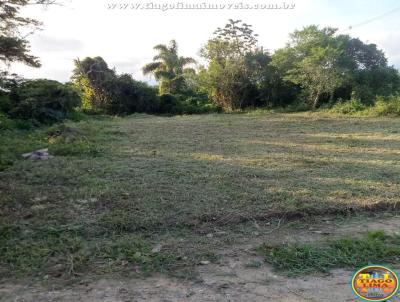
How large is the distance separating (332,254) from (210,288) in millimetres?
978

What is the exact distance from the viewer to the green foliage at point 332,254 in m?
2.50

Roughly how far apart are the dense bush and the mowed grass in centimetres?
298

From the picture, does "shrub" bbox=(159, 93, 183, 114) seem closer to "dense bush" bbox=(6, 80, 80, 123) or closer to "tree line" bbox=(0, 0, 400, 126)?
"tree line" bbox=(0, 0, 400, 126)

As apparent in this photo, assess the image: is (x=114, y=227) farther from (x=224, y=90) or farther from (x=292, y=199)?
(x=224, y=90)

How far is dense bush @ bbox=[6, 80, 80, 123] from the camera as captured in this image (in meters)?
9.90

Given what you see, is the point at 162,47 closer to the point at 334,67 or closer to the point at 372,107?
the point at 334,67

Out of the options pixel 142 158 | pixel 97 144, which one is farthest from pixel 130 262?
pixel 97 144

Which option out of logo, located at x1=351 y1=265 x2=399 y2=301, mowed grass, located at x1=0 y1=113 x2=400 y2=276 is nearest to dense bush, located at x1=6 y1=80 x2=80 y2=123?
mowed grass, located at x1=0 y1=113 x2=400 y2=276

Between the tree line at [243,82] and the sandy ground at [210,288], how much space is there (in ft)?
29.7

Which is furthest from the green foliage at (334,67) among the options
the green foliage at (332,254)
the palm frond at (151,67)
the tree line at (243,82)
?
the green foliage at (332,254)

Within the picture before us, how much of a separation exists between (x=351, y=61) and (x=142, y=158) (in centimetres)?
1178

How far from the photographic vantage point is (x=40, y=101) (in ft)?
33.8

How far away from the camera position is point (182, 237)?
296 centimetres

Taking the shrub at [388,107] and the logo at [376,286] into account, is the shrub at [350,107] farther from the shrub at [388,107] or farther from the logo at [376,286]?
the logo at [376,286]
